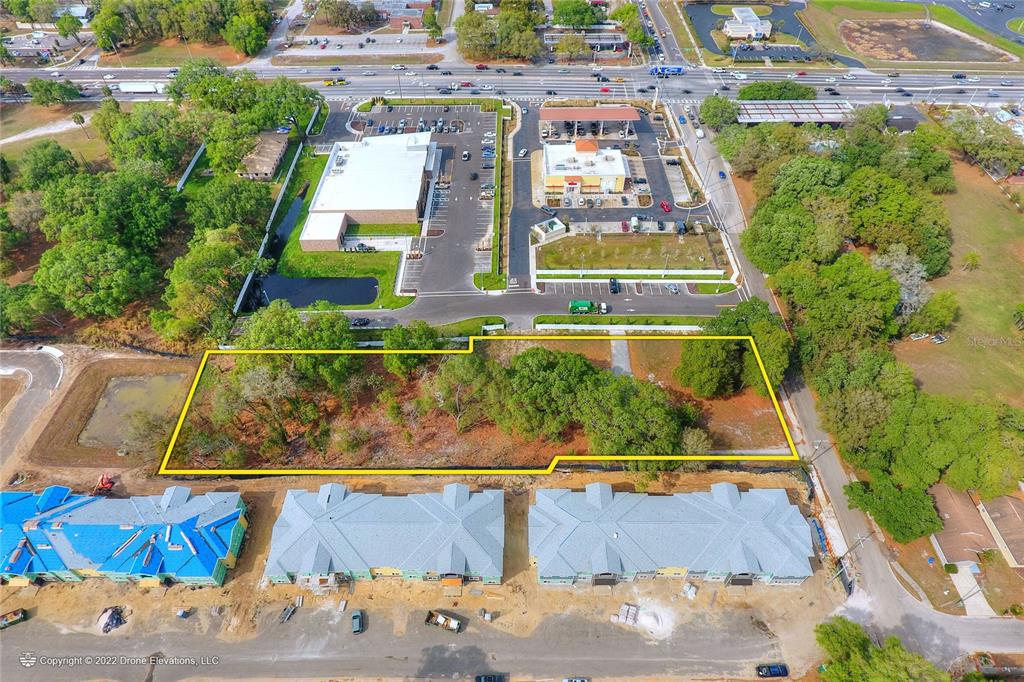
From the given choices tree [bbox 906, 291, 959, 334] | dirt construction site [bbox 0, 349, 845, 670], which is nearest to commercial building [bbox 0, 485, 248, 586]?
dirt construction site [bbox 0, 349, 845, 670]

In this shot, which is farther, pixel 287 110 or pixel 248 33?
pixel 248 33

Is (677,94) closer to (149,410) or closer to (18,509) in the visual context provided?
(149,410)

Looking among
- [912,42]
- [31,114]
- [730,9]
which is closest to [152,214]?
[31,114]

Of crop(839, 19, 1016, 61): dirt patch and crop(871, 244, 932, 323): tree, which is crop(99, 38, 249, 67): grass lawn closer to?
crop(871, 244, 932, 323): tree

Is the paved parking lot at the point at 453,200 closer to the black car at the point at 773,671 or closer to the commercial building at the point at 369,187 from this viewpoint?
the commercial building at the point at 369,187

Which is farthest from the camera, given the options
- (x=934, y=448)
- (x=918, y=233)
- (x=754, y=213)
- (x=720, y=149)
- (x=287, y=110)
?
(x=287, y=110)

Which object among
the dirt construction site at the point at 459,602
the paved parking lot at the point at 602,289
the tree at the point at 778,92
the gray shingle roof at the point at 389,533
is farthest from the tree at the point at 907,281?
the gray shingle roof at the point at 389,533

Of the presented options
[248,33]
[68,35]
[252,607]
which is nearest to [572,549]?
[252,607]
